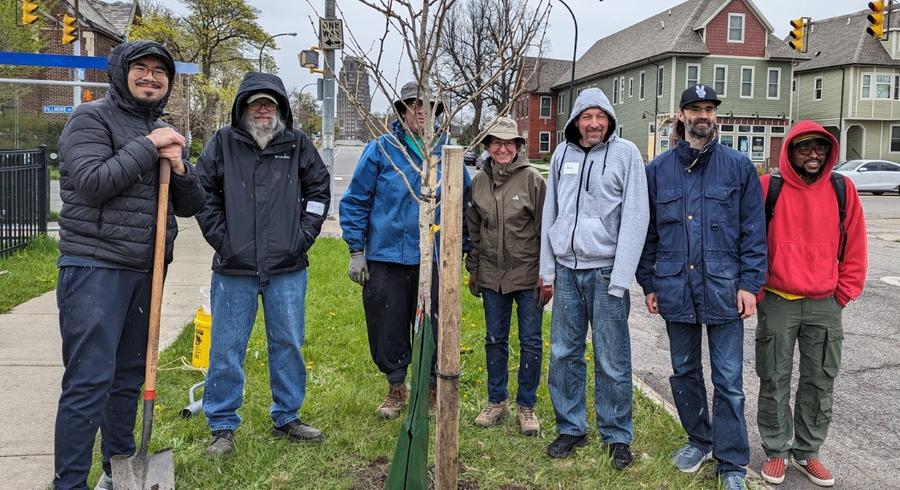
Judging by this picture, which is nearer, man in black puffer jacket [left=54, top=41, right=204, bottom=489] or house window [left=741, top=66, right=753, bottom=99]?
man in black puffer jacket [left=54, top=41, right=204, bottom=489]

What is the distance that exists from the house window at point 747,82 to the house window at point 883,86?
7.60 m

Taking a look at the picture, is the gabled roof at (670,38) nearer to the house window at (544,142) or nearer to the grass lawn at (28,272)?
the house window at (544,142)

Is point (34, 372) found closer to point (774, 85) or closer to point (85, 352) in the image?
point (85, 352)

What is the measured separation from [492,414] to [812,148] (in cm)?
239

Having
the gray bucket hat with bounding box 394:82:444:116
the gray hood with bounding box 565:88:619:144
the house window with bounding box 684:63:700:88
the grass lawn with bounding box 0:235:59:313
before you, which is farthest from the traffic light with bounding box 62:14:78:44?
the house window with bounding box 684:63:700:88

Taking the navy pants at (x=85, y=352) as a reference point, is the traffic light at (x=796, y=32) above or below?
above

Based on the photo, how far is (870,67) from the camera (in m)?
43.1

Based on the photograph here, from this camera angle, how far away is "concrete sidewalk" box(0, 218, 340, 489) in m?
3.73

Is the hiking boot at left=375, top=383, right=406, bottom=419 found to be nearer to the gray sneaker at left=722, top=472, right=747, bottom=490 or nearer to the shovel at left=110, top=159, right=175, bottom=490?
the shovel at left=110, top=159, right=175, bottom=490

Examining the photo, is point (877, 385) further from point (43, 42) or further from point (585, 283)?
point (43, 42)

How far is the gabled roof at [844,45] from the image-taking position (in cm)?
4303

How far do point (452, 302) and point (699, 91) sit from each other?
1886 mm

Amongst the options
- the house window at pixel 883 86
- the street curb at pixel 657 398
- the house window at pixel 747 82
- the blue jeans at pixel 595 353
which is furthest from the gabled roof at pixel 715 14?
the blue jeans at pixel 595 353

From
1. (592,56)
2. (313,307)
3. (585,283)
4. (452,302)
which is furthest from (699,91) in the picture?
(592,56)
